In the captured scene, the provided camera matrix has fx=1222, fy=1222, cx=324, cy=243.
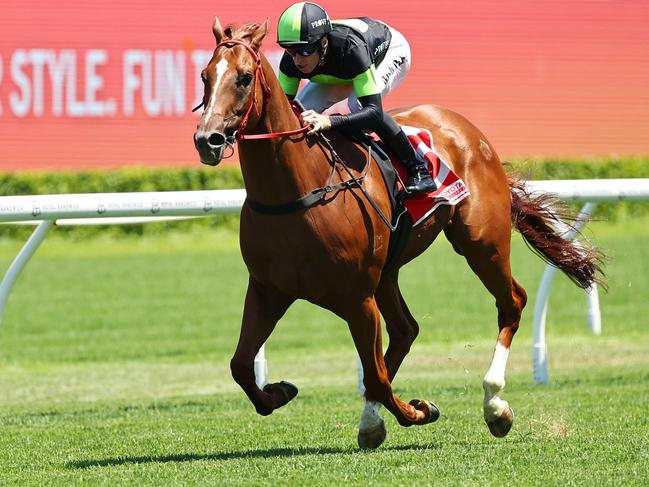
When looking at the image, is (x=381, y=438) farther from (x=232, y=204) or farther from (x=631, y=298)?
(x=631, y=298)

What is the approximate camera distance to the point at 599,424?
6.08 m

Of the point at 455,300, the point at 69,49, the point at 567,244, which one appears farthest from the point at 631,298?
the point at 69,49

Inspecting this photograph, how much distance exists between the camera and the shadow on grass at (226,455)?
5277 mm

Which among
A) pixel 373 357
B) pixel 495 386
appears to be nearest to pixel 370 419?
pixel 373 357

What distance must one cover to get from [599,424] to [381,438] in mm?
1267

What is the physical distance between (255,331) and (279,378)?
442 cm

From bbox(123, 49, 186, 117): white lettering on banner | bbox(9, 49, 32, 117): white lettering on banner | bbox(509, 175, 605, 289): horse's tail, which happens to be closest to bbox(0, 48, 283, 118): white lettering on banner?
bbox(123, 49, 186, 117): white lettering on banner

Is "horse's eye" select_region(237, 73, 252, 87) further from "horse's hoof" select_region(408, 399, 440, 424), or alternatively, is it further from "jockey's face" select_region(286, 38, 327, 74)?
"horse's hoof" select_region(408, 399, 440, 424)

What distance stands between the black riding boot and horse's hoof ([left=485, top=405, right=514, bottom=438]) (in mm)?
1113

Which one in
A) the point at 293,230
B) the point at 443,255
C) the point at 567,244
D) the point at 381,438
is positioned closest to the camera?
the point at 293,230

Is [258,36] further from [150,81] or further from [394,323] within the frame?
[150,81]

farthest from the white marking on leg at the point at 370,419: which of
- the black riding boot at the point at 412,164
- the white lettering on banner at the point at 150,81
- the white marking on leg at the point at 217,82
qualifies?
the white lettering on banner at the point at 150,81

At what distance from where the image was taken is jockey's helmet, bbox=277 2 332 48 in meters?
5.17

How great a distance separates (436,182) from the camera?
234 inches
